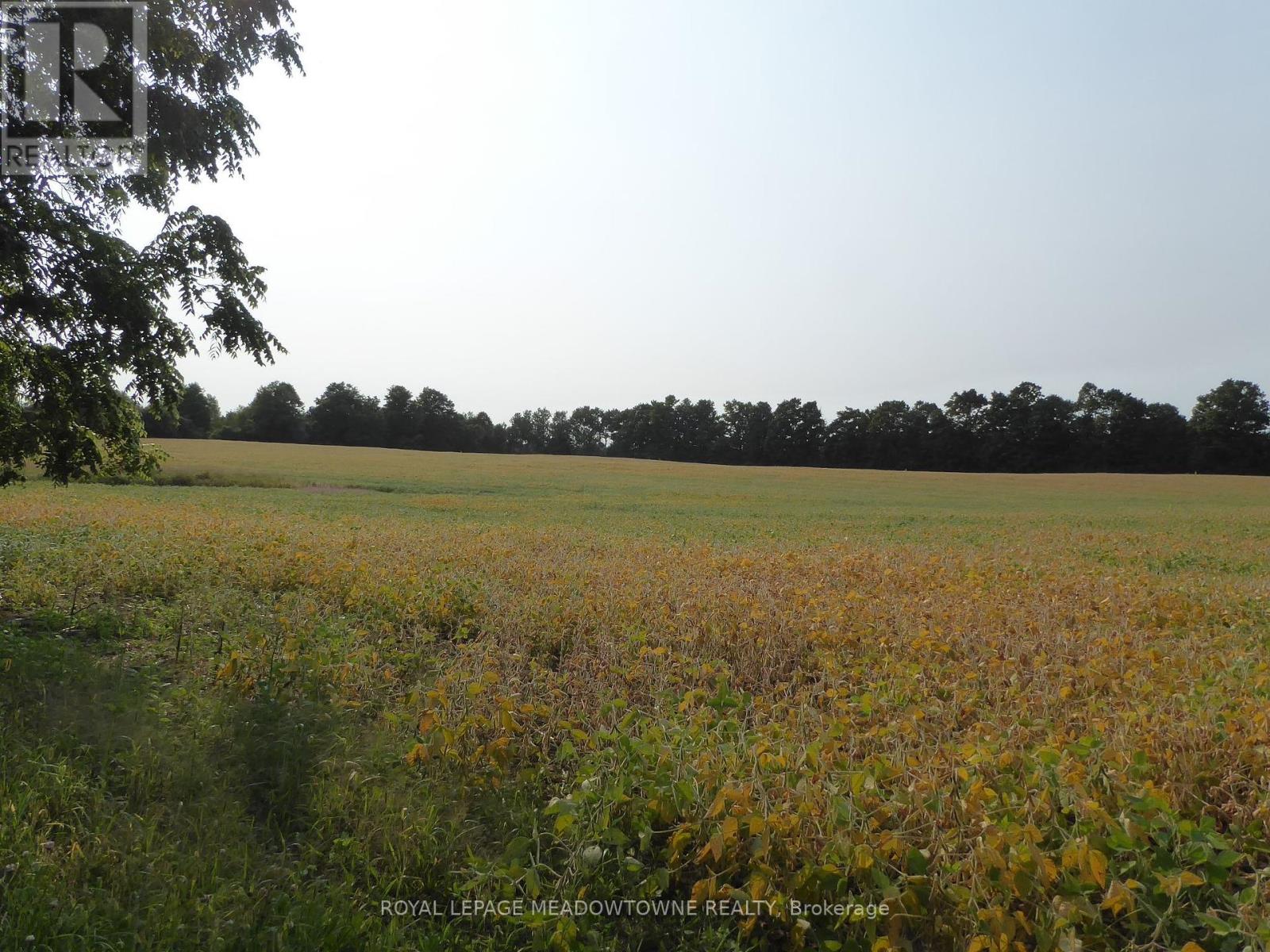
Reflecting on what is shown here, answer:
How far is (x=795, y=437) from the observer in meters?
105

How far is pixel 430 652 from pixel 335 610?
5.41ft

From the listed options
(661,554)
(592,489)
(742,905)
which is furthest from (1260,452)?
(742,905)

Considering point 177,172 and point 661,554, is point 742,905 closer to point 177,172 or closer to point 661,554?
point 661,554

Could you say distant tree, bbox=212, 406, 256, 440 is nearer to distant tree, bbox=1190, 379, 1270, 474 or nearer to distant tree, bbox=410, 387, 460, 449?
distant tree, bbox=410, 387, 460, 449

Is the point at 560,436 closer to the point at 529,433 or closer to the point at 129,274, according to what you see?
the point at 529,433

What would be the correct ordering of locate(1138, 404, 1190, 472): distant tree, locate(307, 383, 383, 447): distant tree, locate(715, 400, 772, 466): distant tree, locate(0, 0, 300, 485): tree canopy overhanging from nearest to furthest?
locate(0, 0, 300, 485): tree canopy overhanging, locate(1138, 404, 1190, 472): distant tree, locate(307, 383, 383, 447): distant tree, locate(715, 400, 772, 466): distant tree

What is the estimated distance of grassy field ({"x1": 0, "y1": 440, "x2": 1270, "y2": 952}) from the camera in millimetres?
3203

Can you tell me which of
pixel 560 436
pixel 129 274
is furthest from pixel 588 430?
pixel 129 274

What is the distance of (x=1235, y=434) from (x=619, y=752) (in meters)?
111

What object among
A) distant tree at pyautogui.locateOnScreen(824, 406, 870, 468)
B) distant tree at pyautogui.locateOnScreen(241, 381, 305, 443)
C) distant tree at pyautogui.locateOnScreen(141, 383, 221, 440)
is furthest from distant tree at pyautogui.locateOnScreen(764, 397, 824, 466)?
distant tree at pyautogui.locateOnScreen(141, 383, 221, 440)

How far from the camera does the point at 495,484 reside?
35375 millimetres

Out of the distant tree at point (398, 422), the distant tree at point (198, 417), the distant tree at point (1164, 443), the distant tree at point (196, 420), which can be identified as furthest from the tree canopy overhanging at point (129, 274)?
the distant tree at point (1164, 443)

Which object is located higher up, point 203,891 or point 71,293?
point 71,293

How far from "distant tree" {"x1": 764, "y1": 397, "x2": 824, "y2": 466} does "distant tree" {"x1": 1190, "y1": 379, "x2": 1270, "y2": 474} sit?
4555 cm
